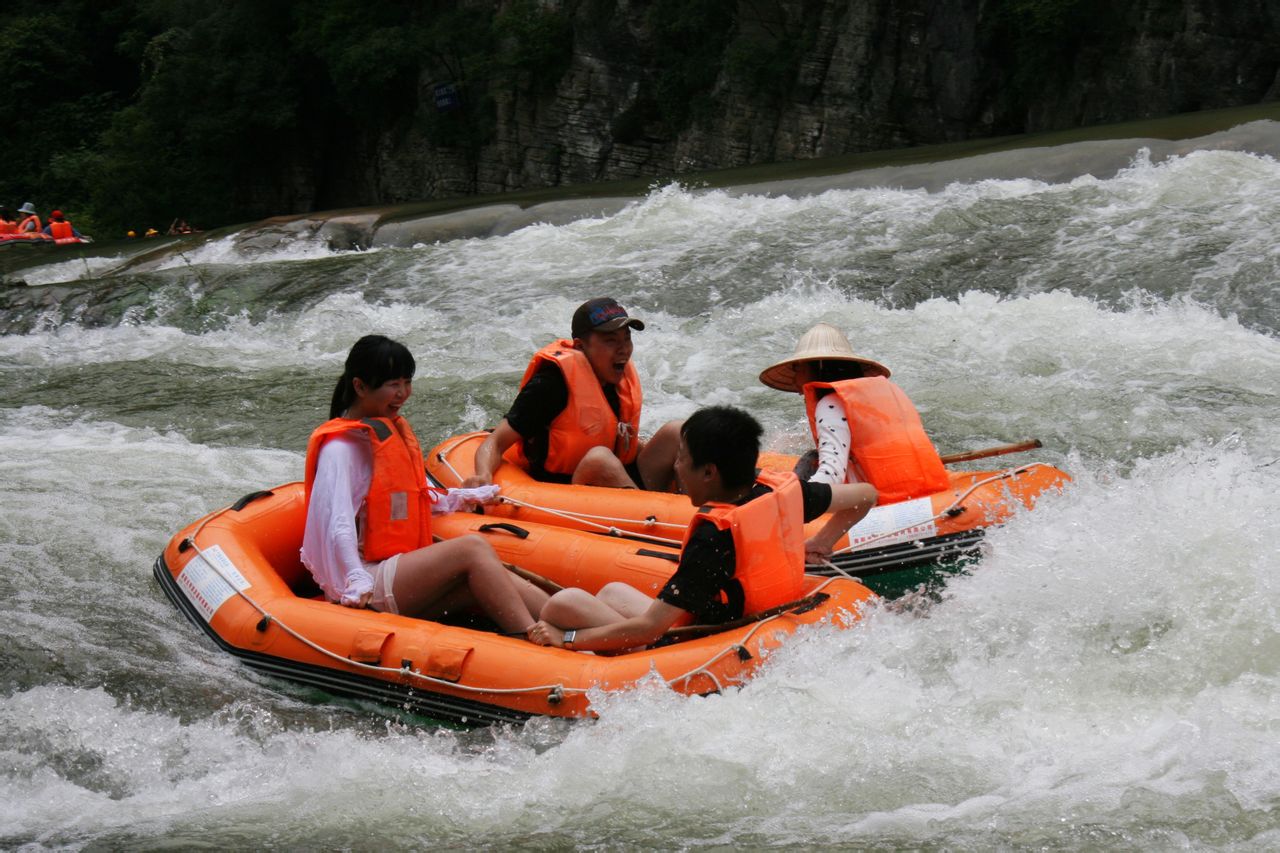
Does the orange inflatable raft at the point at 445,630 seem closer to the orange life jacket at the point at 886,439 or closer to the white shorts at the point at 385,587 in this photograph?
the white shorts at the point at 385,587

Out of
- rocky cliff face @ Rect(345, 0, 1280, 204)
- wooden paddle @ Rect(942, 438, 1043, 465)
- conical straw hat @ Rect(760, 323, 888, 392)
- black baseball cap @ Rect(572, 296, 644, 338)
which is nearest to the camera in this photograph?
conical straw hat @ Rect(760, 323, 888, 392)

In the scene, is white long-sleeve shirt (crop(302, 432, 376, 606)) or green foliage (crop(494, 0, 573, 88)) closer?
white long-sleeve shirt (crop(302, 432, 376, 606))

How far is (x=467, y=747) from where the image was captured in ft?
13.8

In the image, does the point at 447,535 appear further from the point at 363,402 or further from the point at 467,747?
the point at 467,747

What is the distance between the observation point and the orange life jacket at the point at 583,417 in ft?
18.6

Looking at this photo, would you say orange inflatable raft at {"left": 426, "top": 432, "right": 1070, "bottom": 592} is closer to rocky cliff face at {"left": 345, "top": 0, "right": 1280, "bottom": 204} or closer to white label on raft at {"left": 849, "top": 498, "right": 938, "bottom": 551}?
white label on raft at {"left": 849, "top": 498, "right": 938, "bottom": 551}

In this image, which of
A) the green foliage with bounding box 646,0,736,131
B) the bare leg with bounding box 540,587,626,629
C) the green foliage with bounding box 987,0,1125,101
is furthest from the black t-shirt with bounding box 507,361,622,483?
the green foliage with bounding box 646,0,736,131

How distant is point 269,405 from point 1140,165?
7.06 meters

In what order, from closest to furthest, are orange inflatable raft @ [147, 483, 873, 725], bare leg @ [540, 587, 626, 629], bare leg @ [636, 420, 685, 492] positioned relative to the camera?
orange inflatable raft @ [147, 483, 873, 725] → bare leg @ [540, 587, 626, 629] → bare leg @ [636, 420, 685, 492]

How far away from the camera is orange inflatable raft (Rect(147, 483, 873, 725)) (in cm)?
407

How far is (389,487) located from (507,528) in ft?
1.98

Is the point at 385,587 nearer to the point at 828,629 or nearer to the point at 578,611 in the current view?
the point at 578,611

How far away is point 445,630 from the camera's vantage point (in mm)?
4418

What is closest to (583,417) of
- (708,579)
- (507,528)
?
(507,528)
